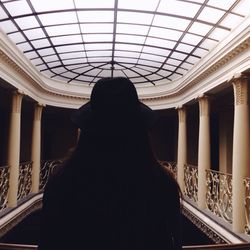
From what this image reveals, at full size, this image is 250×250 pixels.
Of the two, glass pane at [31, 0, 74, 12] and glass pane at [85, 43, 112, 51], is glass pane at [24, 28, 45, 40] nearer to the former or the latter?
glass pane at [31, 0, 74, 12]

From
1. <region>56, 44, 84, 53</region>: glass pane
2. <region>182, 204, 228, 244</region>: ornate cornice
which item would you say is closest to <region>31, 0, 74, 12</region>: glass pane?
<region>56, 44, 84, 53</region>: glass pane

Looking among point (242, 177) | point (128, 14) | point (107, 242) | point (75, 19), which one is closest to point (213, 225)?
point (242, 177)

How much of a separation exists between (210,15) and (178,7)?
78cm

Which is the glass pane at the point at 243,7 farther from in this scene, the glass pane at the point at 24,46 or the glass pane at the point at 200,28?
the glass pane at the point at 24,46

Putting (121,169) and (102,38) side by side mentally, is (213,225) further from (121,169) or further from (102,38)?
(121,169)

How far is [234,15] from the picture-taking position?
7.51 m

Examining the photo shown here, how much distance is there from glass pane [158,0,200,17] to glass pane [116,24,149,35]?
1.24 m

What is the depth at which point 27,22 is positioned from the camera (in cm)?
850

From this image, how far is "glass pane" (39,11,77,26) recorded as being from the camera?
8.28 m

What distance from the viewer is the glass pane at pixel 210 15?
7599mm

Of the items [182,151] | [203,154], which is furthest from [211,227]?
[182,151]

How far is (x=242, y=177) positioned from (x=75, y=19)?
220 inches

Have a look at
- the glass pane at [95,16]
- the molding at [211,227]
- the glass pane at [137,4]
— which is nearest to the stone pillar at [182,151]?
the molding at [211,227]

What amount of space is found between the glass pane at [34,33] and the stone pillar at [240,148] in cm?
533
